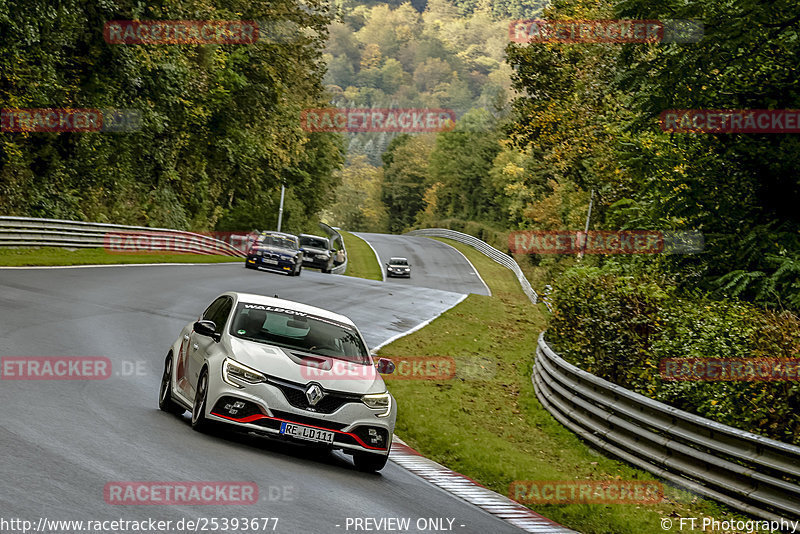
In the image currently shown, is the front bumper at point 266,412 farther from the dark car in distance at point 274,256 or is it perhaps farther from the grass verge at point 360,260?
the grass verge at point 360,260

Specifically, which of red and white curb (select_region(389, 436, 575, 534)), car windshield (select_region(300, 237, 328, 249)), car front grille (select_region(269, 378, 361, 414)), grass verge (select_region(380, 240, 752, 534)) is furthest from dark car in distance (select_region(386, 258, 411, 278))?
car front grille (select_region(269, 378, 361, 414))

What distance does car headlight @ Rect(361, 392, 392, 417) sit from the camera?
9.40m

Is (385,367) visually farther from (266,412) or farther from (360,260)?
(360,260)

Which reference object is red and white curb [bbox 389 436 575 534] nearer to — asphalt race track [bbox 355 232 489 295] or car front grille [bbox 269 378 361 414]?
car front grille [bbox 269 378 361 414]

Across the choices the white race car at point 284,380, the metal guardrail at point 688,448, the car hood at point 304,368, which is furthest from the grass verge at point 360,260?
the car hood at point 304,368

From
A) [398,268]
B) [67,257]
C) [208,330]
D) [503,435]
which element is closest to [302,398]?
[208,330]

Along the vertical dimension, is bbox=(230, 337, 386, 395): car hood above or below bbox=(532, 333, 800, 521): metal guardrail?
above

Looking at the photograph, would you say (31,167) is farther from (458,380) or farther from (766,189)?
(766,189)

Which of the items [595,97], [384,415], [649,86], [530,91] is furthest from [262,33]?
[384,415]

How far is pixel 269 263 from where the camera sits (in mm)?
40750

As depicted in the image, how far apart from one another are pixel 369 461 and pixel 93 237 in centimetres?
2992

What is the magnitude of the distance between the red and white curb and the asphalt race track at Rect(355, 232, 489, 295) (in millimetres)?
38566

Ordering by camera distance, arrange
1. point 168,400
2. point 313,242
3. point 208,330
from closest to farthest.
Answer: point 208,330
point 168,400
point 313,242

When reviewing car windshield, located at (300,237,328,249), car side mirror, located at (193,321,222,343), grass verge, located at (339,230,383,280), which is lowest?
grass verge, located at (339,230,383,280)
